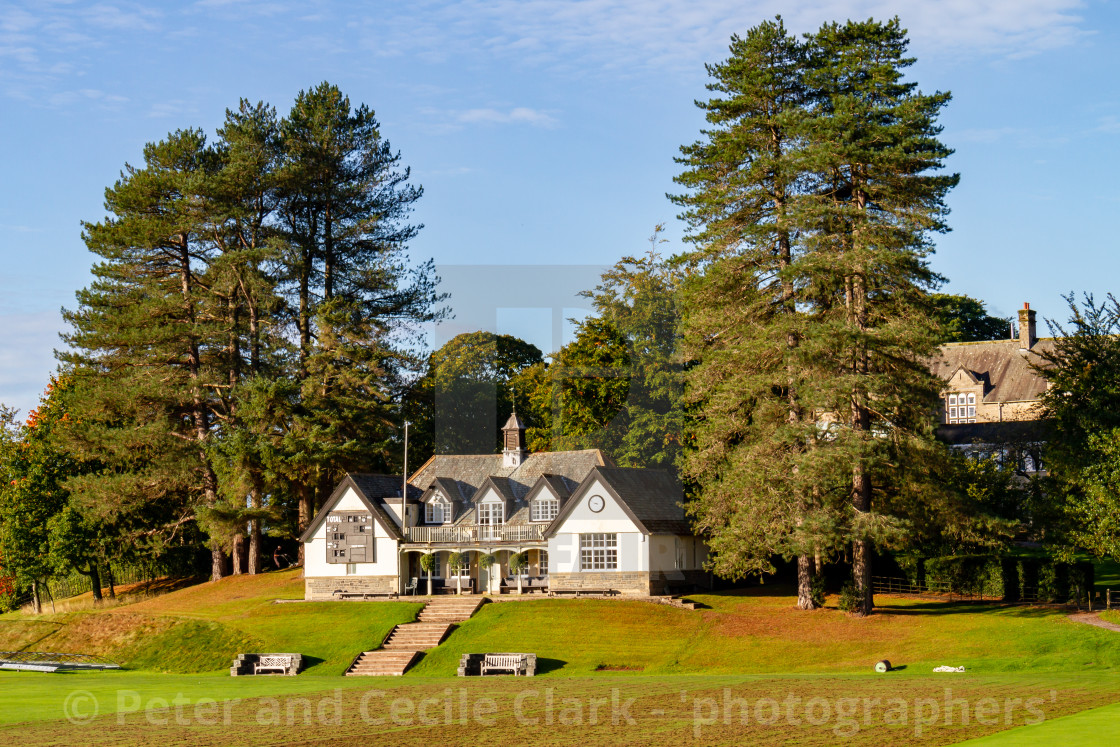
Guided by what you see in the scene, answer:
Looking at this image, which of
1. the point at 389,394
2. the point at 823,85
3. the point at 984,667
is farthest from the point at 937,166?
the point at 389,394

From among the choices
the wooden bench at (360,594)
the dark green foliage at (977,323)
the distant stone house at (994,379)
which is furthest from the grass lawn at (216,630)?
the dark green foliage at (977,323)

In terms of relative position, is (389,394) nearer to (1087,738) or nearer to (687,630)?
(687,630)

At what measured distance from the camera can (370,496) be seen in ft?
159

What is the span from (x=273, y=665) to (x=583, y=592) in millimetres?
12891

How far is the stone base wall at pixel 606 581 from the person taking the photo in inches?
1710

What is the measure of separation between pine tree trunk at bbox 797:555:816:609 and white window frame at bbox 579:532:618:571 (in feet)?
24.4

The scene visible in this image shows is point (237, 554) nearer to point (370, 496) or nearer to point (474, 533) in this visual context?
point (370, 496)

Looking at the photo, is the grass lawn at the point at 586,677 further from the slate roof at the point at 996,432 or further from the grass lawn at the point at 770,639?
the slate roof at the point at 996,432

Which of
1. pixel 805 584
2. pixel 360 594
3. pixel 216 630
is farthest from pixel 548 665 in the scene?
pixel 360 594

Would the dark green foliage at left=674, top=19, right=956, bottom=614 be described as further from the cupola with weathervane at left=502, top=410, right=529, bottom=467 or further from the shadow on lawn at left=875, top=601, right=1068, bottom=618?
the cupola with weathervane at left=502, top=410, right=529, bottom=467

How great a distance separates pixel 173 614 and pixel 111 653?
10.8ft

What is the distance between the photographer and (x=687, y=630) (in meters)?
37.7

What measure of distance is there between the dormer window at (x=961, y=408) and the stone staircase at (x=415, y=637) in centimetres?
3804

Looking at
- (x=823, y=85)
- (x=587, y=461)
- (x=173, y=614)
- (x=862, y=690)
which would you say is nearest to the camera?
(x=862, y=690)
